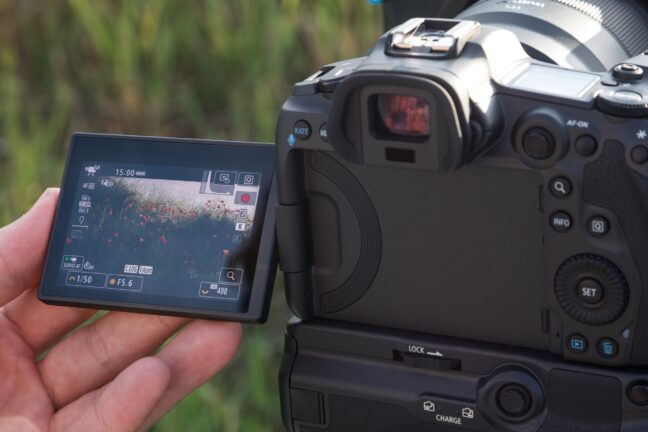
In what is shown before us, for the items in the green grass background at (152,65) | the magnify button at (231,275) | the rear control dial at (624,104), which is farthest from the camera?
the green grass background at (152,65)

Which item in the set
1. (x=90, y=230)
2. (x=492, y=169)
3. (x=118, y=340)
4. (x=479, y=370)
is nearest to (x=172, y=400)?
(x=118, y=340)

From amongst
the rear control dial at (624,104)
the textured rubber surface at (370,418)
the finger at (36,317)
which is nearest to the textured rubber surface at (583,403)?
the textured rubber surface at (370,418)

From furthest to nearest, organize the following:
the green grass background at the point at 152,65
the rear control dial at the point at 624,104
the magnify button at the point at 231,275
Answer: the green grass background at the point at 152,65, the magnify button at the point at 231,275, the rear control dial at the point at 624,104

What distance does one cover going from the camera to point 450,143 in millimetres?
887

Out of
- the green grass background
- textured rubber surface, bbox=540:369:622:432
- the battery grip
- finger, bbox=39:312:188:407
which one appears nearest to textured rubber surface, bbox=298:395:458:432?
the battery grip

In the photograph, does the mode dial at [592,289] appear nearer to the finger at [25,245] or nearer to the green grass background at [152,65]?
the finger at [25,245]

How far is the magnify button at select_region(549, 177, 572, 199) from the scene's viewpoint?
915 millimetres

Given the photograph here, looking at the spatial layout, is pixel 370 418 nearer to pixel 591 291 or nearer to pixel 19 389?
pixel 591 291

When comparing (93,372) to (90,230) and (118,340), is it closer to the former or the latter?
(118,340)

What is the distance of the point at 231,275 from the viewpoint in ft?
3.74

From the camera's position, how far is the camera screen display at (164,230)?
1.14 m

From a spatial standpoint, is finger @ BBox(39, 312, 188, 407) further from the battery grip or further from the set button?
the set button

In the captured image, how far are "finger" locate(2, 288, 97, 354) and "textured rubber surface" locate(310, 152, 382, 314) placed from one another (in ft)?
1.26

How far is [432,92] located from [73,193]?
0.50 metres
